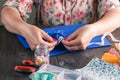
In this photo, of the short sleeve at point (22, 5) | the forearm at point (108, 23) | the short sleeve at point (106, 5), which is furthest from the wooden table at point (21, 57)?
the short sleeve at point (106, 5)

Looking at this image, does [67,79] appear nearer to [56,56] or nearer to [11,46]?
[56,56]

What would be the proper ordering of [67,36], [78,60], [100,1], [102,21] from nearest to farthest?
[78,60]
[67,36]
[102,21]
[100,1]

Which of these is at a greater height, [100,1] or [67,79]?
[100,1]

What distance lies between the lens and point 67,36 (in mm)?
1234

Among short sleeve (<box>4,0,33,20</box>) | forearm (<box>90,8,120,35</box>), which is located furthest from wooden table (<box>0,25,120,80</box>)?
short sleeve (<box>4,0,33,20</box>)

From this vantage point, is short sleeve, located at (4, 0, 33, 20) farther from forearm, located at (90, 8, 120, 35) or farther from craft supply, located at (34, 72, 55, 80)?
craft supply, located at (34, 72, 55, 80)

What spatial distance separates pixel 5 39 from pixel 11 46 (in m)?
0.08

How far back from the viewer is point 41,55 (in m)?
1.04

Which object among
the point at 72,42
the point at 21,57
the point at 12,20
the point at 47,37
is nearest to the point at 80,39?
the point at 72,42

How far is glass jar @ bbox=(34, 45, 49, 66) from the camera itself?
103 cm

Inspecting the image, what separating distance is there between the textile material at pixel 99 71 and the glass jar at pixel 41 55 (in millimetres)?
140

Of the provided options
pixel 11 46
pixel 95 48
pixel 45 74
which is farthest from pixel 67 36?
pixel 45 74

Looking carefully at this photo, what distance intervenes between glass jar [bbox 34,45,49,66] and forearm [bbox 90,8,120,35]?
12.3 inches

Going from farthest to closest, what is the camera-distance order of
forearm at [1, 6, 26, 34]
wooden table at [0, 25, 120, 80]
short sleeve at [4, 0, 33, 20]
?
short sleeve at [4, 0, 33, 20]
forearm at [1, 6, 26, 34]
wooden table at [0, 25, 120, 80]
